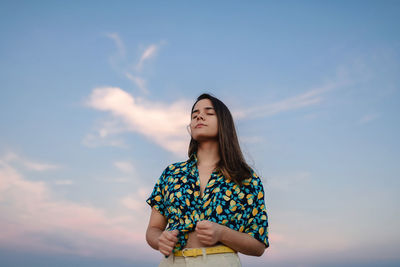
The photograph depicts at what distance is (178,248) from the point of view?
164 inches

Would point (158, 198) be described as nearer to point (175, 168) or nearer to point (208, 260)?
point (175, 168)

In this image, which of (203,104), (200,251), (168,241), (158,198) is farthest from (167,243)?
(203,104)

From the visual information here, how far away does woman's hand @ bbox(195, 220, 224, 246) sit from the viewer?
3807 millimetres

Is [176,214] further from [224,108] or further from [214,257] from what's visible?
[224,108]

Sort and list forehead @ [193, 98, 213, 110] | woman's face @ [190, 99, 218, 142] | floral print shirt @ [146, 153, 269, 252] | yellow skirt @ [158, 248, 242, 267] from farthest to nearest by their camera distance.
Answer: forehead @ [193, 98, 213, 110], woman's face @ [190, 99, 218, 142], floral print shirt @ [146, 153, 269, 252], yellow skirt @ [158, 248, 242, 267]

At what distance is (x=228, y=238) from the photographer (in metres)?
4.02

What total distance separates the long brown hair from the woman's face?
6 centimetres

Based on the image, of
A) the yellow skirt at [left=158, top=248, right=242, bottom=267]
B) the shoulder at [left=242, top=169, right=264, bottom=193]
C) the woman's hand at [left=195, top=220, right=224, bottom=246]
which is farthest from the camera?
the shoulder at [left=242, top=169, right=264, bottom=193]

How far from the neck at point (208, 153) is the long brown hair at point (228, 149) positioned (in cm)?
6

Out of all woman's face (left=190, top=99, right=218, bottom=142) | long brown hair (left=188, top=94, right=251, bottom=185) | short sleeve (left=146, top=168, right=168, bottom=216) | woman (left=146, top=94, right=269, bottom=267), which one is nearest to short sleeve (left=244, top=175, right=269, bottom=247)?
woman (left=146, top=94, right=269, bottom=267)

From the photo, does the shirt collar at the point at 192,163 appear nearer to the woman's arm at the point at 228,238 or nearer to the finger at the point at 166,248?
the woman's arm at the point at 228,238

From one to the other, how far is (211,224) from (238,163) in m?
1.15

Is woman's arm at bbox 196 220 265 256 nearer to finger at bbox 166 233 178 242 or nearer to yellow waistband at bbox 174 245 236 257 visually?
yellow waistband at bbox 174 245 236 257

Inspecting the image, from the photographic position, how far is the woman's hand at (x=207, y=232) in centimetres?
381
